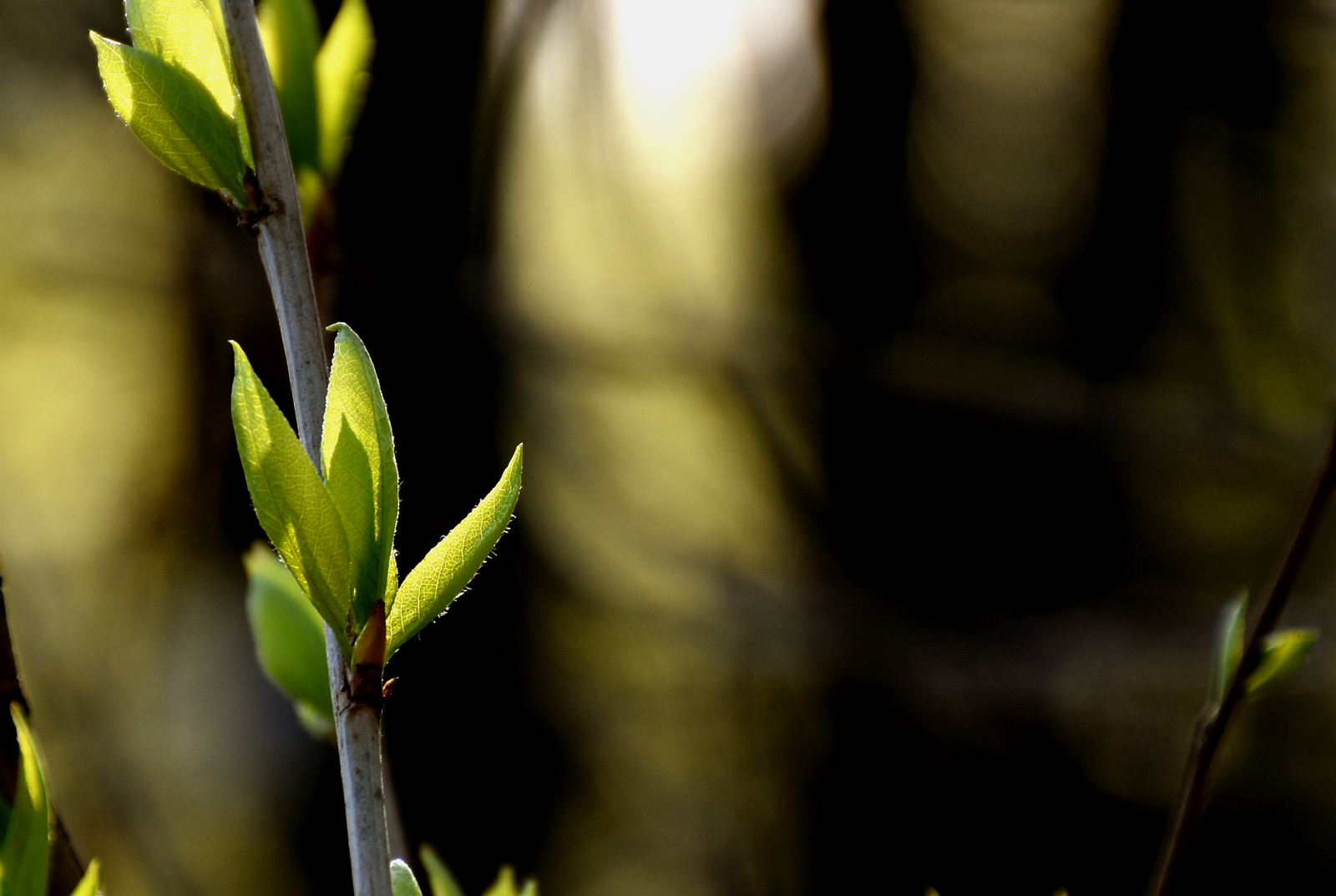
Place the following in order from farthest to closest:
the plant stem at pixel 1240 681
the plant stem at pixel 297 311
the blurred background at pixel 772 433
Result: the blurred background at pixel 772 433 → the plant stem at pixel 1240 681 → the plant stem at pixel 297 311

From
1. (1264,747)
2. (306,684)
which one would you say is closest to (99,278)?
(306,684)

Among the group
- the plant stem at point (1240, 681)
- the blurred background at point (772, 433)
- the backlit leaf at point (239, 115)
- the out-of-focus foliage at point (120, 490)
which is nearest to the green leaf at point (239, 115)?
the backlit leaf at point (239, 115)

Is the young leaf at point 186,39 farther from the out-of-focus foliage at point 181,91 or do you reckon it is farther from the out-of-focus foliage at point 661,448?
the out-of-focus foliage at point 661,448

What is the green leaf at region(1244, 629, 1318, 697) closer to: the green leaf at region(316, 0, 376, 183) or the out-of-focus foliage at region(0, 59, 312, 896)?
the green leaf at region(316, 0, 376, 183)

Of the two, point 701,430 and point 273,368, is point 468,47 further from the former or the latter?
point 701,430

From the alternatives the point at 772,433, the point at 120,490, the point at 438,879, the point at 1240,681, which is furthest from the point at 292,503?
the point at 120,490

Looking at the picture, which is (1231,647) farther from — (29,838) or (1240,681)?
(29,838)

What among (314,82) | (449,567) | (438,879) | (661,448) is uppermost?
(314,82)
